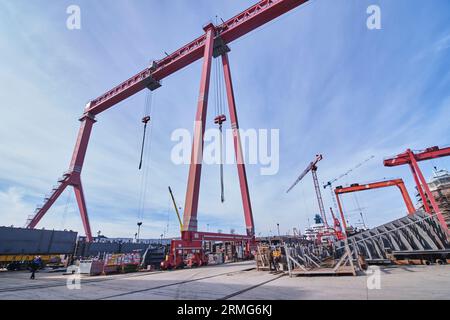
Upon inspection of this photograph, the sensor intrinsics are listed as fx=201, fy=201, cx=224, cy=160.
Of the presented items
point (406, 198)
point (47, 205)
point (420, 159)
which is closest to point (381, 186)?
point (406, 198)

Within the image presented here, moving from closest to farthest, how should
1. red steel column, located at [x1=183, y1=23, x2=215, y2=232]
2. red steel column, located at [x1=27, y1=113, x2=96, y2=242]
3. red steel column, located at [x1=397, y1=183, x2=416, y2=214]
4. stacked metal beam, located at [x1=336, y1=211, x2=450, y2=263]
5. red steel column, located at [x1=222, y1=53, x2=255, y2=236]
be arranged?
stacked metal beam, located at [x1=336, y1=211, x2=450, y2=263]
red steel column, located at [x1=183, y1=23, x2=215, y2=232]
red steel column, located at [x1=397, y1=183, x2=416, y2=214]
red steel column, located at [x1=222, y1=53, x2=255, y2=236]
red steel column, located at [x1=27, y1=113, x2=96, y2=242]

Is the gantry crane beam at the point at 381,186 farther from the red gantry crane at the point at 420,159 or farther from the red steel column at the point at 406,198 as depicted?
the red gantry crane at the point at 420,159

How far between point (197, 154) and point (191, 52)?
11.1m

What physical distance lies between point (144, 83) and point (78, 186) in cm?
1367

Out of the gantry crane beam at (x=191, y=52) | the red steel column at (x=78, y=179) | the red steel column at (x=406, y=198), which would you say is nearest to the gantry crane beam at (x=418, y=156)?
the red steel column at (x=406, y=198)

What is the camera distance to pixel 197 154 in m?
14.0

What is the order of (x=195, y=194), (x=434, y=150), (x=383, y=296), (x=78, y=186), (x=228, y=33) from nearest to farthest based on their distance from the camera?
(x=383, y=296) < (x=434, y=150) < (x=195, y=194) < (x=228, y=33) < (x=78, y=186)

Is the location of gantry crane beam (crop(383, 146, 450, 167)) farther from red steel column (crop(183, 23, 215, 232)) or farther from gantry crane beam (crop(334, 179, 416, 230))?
red steel column (crop(183, 23, 215, 232))

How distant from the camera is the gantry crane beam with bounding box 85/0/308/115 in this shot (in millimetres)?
15555

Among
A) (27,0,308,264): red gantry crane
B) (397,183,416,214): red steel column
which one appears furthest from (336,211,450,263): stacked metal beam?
(27,0,308,264): red gantry crane
